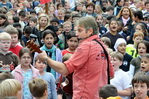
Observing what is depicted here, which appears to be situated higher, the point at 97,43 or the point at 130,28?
the point at 97,43

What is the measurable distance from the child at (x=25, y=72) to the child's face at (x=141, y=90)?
6.50 ft

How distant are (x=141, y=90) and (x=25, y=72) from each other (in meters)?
2.24

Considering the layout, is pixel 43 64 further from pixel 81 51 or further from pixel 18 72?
pixel 81 51

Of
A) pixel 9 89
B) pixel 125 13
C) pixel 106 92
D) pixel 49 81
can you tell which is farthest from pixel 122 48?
pixel 9 89

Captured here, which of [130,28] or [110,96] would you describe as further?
[130,28]

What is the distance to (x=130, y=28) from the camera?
1251 cm

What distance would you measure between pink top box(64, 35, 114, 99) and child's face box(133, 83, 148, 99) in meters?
0.67

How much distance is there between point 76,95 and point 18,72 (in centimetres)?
187

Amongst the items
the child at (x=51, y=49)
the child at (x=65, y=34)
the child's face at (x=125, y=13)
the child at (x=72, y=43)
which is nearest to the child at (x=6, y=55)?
the child at (x=51, y=49)

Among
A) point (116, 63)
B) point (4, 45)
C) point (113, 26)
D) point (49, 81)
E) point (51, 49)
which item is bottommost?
point (49, 81)

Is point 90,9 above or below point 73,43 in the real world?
above

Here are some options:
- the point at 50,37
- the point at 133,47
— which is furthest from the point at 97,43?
the point at 133,47

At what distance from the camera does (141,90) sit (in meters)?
5.70

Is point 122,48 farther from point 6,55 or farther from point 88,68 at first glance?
point 88,68
